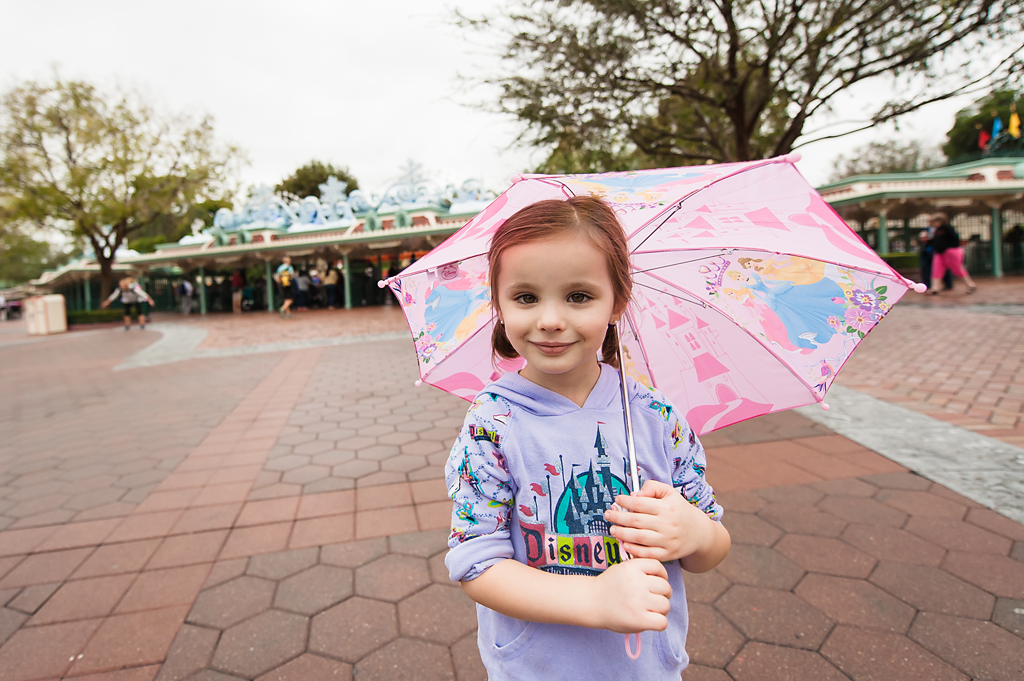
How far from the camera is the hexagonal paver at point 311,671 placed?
5.98 ft

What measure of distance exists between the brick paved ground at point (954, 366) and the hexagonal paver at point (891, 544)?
180cm

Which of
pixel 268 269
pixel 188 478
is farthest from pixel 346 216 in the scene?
pixel 188 478

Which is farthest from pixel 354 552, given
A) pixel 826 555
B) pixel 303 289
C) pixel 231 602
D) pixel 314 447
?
pixel 303 289

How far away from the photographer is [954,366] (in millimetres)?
5734

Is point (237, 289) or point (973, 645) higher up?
point (237, 289)

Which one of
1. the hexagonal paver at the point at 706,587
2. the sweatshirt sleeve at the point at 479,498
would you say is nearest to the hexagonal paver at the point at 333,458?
the hexagonal paver at the point at 706,587

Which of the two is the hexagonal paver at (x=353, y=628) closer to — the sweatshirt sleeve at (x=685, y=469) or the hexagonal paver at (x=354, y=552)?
the hexagonal paver at (x=354, y=552)

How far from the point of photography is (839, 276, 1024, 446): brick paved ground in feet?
14.0

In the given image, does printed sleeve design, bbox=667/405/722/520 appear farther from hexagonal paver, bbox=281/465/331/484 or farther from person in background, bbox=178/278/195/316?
person in background, bbox=178/278/195/316

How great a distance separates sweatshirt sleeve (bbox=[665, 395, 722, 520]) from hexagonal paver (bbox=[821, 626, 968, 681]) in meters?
1.18

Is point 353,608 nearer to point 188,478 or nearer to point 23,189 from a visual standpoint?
point 188,478

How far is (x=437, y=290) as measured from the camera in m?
1.45

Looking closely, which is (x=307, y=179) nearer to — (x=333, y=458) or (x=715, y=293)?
(x=333, y=458)

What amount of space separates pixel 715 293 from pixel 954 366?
5.93 meters
